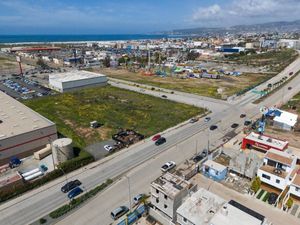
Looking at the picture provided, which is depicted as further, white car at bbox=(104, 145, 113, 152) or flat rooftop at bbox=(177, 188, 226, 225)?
white car at bbox=(104, 145, 113, 152)

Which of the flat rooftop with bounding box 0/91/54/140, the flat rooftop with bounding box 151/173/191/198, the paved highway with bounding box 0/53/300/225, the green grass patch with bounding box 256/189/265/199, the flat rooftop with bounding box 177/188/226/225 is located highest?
the flat rooftop with bounding box 0/91/54/140

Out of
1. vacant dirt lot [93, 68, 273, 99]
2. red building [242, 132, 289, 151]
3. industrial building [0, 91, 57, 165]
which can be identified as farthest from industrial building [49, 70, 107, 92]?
red building [242, 132, 289, 151]

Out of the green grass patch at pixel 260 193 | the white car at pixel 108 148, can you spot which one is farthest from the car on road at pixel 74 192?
the green grass patch at pixel 260 193

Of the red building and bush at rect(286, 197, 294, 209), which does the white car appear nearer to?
the red building

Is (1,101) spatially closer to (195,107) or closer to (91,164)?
(91,164)

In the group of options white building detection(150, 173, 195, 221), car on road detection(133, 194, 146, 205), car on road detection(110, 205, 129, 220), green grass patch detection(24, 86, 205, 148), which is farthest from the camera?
green grass patch detection(24, 86, 205, 148)

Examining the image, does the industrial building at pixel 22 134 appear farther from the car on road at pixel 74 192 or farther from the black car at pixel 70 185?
the car on road at pixel 74 192

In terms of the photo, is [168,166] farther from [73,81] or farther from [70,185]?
[73,81]

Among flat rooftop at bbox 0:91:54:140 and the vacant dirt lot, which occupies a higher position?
flat rooftop at bbox 0:91:54:140
